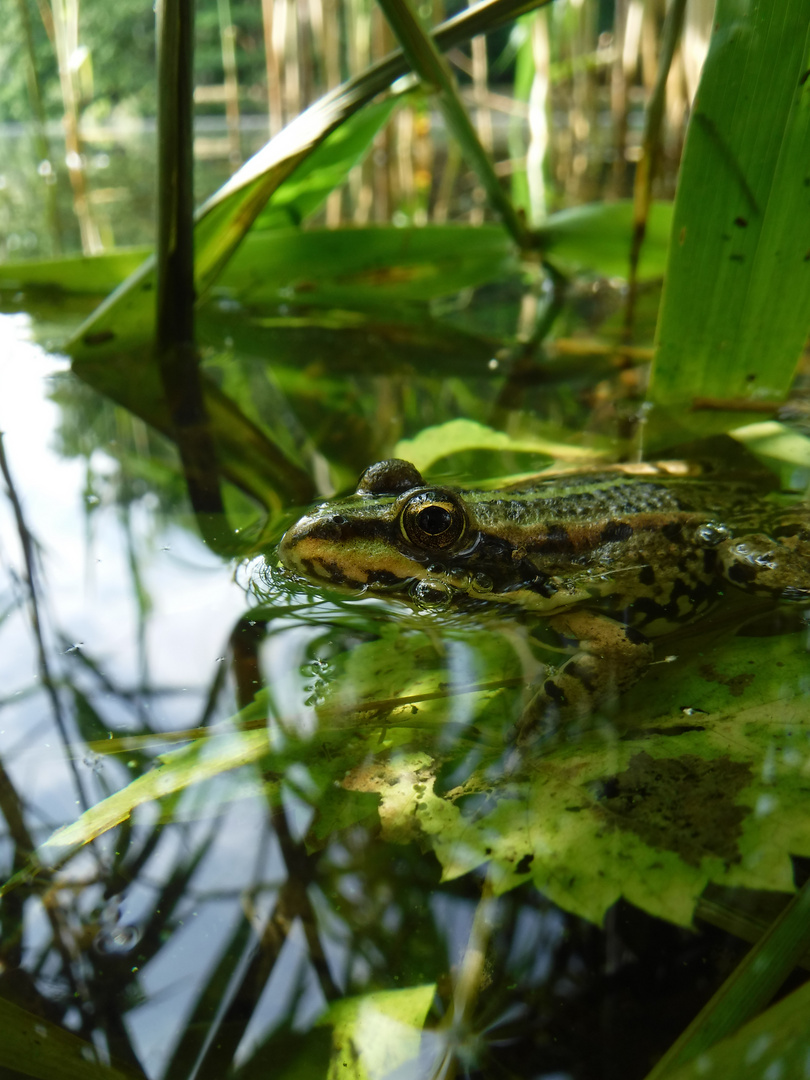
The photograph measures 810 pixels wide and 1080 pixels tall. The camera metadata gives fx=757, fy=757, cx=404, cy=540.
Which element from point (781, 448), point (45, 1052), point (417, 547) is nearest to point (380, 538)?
point (417, 547)

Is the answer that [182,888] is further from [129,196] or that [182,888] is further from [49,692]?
[129,196]

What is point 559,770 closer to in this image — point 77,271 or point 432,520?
point 432,520

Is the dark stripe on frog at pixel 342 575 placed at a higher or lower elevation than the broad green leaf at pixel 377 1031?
higher

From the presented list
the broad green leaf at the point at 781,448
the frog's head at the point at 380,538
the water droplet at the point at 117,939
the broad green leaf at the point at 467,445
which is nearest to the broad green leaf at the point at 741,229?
the broad green leaf at the point at 781,448

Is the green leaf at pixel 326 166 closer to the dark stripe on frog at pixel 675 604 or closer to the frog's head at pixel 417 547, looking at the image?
the frog's head at pixel 417 547

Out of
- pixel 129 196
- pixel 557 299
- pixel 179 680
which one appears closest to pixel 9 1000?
pixel 179 680

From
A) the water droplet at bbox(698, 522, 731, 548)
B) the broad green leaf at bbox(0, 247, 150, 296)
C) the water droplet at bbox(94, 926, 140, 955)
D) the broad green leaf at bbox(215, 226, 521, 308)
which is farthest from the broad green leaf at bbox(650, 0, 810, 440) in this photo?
the broad green leaf at bbox(0, 247, 150, 296)
